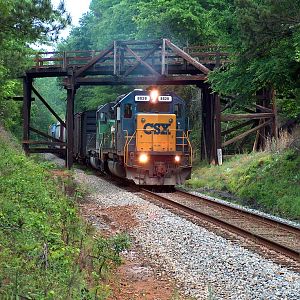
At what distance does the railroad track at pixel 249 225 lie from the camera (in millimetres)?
9422

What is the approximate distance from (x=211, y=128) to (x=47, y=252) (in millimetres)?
20643

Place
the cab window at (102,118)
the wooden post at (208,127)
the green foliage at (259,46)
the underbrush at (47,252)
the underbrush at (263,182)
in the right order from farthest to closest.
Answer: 1. the wooden post at (208,127)
2. the cab window at (102,118)
3. the underbrush at (263,182)
4. the green foliage at (259,46)
5. the underbrush at (47,252)

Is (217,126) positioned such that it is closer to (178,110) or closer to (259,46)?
(178,110)

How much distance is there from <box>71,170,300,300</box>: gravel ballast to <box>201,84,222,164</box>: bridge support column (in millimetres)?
12900

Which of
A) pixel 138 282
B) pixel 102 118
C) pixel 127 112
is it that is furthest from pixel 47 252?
pixel 102 118

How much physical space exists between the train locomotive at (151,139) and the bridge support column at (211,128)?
4910 millimetres

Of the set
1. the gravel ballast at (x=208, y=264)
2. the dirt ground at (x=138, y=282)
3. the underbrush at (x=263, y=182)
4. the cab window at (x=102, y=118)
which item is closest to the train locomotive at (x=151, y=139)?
the underbrush at (x=263, y=182)

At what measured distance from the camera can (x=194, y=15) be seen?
3619cm

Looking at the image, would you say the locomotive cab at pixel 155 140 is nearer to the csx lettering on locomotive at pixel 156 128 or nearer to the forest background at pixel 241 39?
the csx lettering on locomotive at pixel 156 128

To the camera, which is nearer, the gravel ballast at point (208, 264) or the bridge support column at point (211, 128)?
the gravel ballast at point (208, 264)

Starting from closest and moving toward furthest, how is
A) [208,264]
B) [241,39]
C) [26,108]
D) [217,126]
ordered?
[208,264] < [241,39] < [217,126] < [26,108]

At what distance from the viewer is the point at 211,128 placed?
1041 inches

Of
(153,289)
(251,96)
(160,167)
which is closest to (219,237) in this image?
(153,289)

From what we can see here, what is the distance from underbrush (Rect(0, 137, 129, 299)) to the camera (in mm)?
5395
